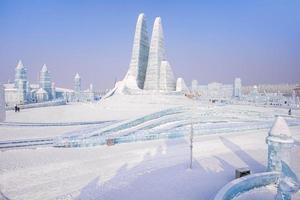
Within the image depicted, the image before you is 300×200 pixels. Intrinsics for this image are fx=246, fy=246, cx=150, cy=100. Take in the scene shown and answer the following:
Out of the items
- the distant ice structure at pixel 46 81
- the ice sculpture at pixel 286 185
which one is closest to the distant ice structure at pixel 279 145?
the ice sculpture at pixel 286 185

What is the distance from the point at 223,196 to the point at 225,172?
2524 millimetres

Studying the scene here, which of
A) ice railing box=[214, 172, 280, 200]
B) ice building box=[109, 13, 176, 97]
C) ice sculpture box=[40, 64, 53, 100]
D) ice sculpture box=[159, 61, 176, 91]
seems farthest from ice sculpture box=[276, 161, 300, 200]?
ice sculpture box=[40, 64, 53, 100]

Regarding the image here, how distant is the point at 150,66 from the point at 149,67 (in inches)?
11.1

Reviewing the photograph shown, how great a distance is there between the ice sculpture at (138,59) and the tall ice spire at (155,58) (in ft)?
4.96

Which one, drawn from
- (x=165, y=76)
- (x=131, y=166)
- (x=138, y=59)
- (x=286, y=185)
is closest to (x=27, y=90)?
(x=138, y=59)

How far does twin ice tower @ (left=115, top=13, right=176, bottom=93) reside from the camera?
1668 inches

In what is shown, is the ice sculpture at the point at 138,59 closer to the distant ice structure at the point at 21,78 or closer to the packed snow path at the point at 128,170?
the distant ice structure at the point at 21,78

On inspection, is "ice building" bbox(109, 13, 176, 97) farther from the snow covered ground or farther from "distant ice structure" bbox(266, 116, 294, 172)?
"distant ice structure" bbox(266, 116, 294, 172)

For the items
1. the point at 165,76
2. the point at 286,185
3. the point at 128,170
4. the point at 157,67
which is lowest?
the point at 128,170

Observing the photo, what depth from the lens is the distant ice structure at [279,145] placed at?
23.7 feet

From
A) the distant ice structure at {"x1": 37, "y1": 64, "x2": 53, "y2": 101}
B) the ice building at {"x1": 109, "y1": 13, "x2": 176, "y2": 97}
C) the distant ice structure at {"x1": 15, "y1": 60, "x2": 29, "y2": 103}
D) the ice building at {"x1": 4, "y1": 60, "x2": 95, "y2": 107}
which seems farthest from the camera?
the distant ice structure at {"x1": 37, "y1": 64, "x2": 53, "y2": 101}

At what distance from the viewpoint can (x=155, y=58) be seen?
4253cm

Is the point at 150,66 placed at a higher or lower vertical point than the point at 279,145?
higher

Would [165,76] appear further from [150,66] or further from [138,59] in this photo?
[138,59]
